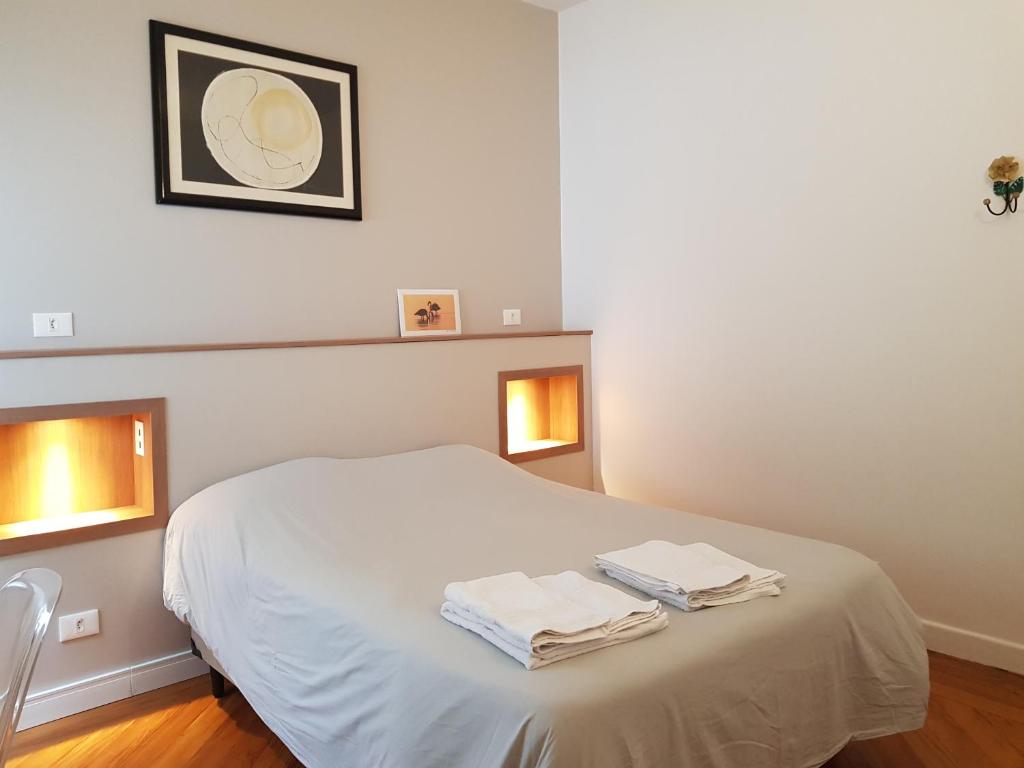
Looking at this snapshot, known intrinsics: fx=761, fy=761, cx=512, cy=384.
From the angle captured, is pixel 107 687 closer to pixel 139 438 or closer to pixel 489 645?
pixel 139 438

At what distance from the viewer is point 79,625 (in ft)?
7.88

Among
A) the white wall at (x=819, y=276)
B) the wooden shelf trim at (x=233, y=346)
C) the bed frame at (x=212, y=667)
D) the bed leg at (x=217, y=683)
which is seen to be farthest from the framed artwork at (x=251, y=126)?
the bed leg at (x=217, y=683)

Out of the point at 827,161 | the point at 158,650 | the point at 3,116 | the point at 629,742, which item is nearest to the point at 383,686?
the point at 629,742

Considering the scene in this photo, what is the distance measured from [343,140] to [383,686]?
91.3 inches

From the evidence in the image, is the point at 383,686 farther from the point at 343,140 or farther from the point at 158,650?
the point at 343,140

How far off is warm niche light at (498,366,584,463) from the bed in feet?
3.44

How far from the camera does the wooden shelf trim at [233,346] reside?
2311 mm

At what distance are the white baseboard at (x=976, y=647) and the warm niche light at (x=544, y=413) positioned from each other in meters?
1.70

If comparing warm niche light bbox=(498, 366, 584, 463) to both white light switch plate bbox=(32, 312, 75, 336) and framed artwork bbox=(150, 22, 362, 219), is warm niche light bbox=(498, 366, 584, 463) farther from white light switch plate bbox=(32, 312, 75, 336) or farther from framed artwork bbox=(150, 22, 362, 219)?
white light switch plate bbox=(32, 312, 75, 336)

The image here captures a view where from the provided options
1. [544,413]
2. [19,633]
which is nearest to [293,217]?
[544,413]

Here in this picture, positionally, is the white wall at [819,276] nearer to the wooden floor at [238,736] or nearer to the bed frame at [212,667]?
the wooden floor at [238,736]

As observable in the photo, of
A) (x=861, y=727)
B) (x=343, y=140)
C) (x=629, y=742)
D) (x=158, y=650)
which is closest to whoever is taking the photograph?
(x=629, y=742)

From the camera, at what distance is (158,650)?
2.58 meters

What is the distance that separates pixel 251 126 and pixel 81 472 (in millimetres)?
1389
